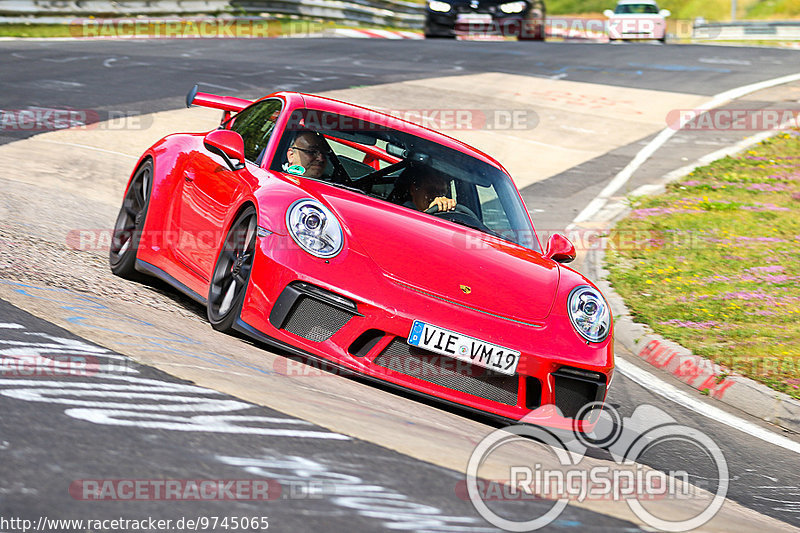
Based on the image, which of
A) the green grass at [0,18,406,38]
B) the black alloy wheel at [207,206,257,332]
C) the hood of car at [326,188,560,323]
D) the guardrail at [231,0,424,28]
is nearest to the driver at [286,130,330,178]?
the hood of car at [326,188,560,323]

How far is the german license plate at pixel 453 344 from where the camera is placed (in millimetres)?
4543

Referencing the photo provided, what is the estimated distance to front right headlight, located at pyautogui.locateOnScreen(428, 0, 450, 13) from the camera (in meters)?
27.3

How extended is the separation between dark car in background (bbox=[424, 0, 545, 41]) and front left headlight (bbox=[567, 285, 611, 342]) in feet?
73.7

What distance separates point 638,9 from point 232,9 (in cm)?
1344

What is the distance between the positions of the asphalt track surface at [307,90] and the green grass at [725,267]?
0.90 metres

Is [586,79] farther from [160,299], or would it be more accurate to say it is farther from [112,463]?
[112,463]

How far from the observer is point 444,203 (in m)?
5.93

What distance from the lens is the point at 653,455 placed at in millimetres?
5070

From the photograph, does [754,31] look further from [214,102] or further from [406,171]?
[406,171]
